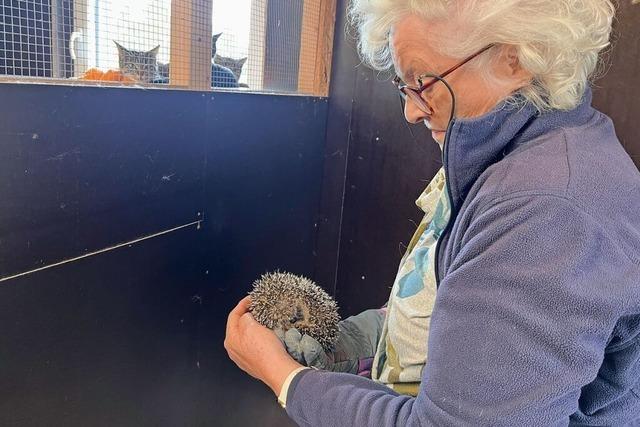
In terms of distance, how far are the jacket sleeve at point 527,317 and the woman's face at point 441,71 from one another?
20 cm

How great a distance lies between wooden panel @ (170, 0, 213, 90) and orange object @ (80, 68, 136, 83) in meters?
0.16

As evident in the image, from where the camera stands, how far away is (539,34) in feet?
2.35

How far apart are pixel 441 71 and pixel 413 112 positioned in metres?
0.11

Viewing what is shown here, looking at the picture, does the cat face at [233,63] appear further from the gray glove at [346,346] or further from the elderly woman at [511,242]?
the gray glove at [346,346]

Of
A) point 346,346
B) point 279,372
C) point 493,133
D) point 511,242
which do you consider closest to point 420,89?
point 493,133

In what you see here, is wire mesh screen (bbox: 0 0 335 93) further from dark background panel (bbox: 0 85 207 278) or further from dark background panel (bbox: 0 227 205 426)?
dark background panel (bbox: 0 227 205 426)

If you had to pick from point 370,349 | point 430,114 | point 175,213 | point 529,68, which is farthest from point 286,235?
point 529,68

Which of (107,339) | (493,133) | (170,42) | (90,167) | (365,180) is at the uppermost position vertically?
(170,42)

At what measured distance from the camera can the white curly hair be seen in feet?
2.35

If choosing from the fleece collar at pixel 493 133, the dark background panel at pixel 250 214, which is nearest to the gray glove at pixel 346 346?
the fleece collar at pixel 493 133

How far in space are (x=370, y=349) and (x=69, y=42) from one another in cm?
99

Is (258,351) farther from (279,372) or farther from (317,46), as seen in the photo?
(317,46)

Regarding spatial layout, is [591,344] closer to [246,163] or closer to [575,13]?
[575,13]

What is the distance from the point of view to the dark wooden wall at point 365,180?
189cm
